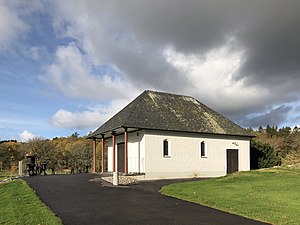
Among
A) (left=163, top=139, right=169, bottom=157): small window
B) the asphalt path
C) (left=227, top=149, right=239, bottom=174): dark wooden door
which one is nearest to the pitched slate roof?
(left=163, top=139, right=169, bottom=157): small window

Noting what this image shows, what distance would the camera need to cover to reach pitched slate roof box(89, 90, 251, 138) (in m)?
24.5

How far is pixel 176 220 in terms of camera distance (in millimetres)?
8836

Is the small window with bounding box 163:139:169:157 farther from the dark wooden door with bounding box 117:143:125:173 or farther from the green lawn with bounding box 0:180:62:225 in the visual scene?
the green lawn with bounding box 0:180:62:225

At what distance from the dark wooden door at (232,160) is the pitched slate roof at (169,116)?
5.45 feet

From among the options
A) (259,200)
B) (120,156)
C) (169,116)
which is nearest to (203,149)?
(169,116)

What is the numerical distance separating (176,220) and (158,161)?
1545cm

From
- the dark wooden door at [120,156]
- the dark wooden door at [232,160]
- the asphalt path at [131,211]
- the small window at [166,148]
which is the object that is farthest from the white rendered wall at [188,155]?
the asphalt path at [131,211]

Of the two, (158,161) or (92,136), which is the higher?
(92,136)

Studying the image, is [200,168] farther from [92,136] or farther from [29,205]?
[29,205]

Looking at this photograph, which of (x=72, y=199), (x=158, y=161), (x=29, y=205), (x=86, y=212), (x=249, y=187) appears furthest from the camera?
(x=158, y=161)

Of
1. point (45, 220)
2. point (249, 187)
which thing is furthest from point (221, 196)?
point (45, 220)

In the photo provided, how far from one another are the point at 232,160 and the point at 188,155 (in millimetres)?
5165

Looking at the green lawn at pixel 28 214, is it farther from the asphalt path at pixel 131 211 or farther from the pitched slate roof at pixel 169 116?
the pitched slate roof at pixel 169 116

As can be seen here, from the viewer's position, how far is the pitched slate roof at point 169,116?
965 inches
